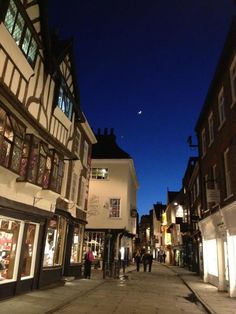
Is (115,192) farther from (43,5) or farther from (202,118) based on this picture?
(43,5)

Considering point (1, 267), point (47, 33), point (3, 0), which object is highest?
point (47, 33)

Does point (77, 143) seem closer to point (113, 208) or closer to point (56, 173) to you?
point (56, 173)

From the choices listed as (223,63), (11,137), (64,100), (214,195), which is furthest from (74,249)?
(223,63)

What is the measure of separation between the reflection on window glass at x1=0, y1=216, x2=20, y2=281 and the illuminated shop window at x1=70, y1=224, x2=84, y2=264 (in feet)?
24.4

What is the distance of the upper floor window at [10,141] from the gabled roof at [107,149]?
21.6 meters

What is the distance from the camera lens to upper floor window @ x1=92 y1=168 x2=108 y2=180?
31.6 metres

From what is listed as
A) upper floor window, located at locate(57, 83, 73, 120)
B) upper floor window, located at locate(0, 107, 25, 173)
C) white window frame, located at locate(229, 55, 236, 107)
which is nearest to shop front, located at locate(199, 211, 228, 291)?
white window frame, located at locate(229, 55, 236, 107)

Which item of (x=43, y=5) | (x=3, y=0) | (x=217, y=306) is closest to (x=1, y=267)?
(x=217, y=306)

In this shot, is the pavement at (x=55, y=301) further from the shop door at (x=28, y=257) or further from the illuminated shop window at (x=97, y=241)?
the illuminated shop window at (x=97, y=241)

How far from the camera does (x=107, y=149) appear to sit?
34406 mm

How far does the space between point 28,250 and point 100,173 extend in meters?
18.9

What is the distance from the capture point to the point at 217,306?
38.6 ft

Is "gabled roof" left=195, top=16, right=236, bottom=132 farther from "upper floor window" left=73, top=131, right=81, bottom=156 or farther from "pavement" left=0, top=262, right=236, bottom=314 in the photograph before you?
"pavement" left=0, top=262, right=236, bottom=314

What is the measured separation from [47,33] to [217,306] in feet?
40.4
